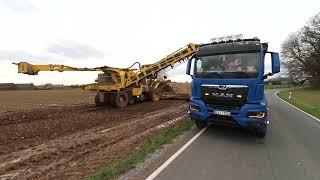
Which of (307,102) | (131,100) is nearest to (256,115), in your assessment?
(131,100)

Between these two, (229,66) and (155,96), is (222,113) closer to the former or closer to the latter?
(229,66)

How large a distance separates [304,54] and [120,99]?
203 feet

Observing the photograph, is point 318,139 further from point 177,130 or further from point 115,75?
point 115,75

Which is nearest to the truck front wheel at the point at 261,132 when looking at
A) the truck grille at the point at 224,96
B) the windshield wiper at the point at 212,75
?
the truck grille at the point at 224,96

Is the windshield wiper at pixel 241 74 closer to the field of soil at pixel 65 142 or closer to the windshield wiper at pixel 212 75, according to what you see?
the windshield wiper at pixel 212 75

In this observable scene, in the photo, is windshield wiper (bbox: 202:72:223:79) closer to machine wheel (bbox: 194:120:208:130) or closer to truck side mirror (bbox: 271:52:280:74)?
truck side mirror (bbox: 271:52:280:74)

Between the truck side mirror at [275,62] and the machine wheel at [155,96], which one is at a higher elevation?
the truck side mirror at [275,62]

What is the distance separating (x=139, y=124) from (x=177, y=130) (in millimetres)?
2944

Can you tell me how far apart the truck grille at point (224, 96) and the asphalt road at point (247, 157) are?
1072 mm

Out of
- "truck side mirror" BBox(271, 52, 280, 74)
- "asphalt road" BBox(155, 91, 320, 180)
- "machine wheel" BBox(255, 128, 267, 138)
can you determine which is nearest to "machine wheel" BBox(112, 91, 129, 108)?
"asphalt road" BBox(155, 91, 320, 180)

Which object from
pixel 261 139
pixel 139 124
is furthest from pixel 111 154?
pixel 139 124

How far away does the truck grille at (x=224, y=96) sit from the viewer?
35.0 feet

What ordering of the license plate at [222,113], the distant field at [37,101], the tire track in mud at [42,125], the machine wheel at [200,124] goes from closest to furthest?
the license plate at [222,113]
the tire track in mud at [42,125]
the machine wheel at [200,124]
the distant field at [37,101]

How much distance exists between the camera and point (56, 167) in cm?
803
